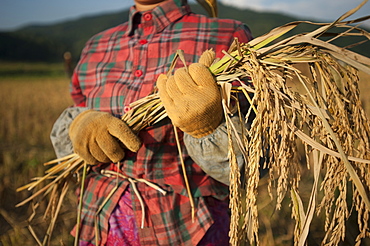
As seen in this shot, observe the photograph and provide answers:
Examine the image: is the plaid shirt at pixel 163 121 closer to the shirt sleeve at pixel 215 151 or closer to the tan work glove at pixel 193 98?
the shirt sleeve at pixel 215 151

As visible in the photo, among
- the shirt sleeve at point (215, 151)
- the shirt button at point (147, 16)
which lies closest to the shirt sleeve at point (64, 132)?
the shirt button at point (147, 16)

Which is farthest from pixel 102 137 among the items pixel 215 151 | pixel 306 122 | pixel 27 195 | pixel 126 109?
pixel 27 195

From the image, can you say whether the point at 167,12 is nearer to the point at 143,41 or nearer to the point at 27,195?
the point at 143,41

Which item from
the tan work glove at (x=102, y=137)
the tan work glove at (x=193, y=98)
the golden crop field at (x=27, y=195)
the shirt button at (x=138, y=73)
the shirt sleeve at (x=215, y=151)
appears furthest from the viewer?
the golden crop field at (x=27, y=195)

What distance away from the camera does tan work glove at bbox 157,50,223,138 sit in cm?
106

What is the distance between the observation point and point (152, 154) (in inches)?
53.4

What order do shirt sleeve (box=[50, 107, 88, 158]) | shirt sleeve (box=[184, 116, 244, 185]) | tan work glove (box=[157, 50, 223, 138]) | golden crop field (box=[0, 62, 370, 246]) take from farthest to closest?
golden crop field (box=[0, 62, 370, 246])
shirt sleeve (box=[50, 107, 88, 158])
shirt sleeve (box=[184, 116, 244, 185])
tan work glove (box=[157, 50, 223, 138])

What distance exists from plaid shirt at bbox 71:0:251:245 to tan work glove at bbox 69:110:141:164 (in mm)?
82

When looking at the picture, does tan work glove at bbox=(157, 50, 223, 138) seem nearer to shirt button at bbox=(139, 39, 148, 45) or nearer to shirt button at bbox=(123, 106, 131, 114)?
shirt button at bbox=(123, 106, 131, 114)

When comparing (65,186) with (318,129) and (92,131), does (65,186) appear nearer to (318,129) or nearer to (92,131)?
(92,131)

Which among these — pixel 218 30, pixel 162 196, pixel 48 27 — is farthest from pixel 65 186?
pixel 48 27

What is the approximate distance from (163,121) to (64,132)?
47 cm

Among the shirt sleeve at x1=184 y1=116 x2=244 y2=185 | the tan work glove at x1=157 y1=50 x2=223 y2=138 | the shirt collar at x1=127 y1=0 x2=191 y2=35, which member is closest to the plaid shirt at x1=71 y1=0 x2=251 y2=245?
the shirt collar at x1=127 y1=0 x2=191 y2=35

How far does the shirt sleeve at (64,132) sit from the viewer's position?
61.4 inches
